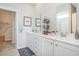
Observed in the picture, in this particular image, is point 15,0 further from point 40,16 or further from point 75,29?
point 75,29

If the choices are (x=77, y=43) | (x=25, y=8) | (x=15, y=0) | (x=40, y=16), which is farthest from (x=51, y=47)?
(x=15, y=0)

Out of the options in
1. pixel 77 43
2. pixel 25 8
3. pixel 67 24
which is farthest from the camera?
pixel 25 8

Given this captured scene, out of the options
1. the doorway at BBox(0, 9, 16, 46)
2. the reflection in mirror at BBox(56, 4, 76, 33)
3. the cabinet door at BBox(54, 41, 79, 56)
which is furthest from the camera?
the doorway at BBox(0, 9, 16, 46)

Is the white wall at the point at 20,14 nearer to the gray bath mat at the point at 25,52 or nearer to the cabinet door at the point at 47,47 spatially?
the gray bath mat at the point at 25,52

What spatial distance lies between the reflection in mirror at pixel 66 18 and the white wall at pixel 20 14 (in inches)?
18.1

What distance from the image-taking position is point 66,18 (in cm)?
142

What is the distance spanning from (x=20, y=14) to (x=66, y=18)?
74cm

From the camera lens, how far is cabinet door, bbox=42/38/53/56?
4.69ft

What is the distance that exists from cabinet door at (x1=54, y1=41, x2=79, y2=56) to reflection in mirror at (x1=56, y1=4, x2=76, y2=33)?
24 cm

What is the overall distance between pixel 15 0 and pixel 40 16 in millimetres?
478

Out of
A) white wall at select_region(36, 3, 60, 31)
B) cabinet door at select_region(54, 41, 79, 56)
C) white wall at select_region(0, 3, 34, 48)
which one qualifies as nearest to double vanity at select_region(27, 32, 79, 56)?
cabinet door at select_region(54, 41, 79, 56)

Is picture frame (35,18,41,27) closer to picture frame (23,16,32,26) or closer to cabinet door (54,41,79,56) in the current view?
picture frame (23,16,32,26)

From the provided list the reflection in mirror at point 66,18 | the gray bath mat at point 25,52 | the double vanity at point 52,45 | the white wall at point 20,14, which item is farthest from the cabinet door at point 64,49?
the white wall at point 20,14

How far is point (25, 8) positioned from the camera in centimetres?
150
